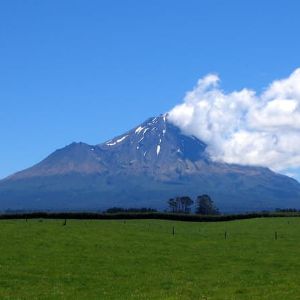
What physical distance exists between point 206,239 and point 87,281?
34152 millimetres

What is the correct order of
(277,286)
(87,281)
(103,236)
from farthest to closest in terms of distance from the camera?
(103,236) → (87,281) → (277,286)

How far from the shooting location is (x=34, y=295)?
32.4 m

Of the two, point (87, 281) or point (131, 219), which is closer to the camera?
point (87, 281)

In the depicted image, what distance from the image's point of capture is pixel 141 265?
4578cm

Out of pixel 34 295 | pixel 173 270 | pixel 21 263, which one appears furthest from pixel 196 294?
pixel 21 263

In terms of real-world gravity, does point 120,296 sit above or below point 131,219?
below

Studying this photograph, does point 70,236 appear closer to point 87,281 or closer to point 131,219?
point 87,281

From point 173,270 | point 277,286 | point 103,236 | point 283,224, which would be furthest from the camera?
point 283,224

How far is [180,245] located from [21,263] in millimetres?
21106

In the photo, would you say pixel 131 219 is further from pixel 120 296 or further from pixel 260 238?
pixel 120 296

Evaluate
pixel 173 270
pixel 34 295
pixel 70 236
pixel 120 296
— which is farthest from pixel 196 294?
pixel 70 236

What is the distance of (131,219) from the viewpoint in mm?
115938

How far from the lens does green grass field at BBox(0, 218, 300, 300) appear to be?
32894mm

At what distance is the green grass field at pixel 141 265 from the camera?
32.9m
